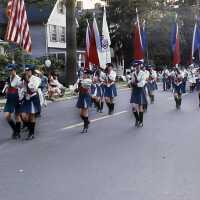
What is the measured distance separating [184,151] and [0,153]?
11.1ft

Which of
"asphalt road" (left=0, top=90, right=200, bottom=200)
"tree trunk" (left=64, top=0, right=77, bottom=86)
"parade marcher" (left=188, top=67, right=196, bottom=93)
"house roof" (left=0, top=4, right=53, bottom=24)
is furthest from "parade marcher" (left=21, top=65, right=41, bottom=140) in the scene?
"house roof" (left=0, top=4, right=53, bottom=24)

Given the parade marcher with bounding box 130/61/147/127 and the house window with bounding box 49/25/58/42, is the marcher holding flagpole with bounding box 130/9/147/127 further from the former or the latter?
the house window with bounding box 49/25/58/42

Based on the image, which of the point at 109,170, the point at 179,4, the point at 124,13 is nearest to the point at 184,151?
the point at 109,170

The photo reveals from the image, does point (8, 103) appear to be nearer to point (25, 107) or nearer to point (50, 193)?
point (25, 107)

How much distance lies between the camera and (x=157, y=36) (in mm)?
61375

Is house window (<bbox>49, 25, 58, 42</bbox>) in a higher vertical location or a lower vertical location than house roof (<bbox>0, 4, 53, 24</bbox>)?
lower

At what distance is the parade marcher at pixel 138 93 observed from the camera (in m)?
14.7

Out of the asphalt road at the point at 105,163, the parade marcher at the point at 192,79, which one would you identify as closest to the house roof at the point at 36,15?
the parade marcher at the point at 192,79

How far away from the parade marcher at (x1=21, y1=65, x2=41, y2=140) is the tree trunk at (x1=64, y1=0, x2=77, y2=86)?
69.0ft

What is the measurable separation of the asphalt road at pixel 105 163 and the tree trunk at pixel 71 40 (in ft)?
61.2

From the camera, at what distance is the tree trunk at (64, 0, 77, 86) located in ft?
110

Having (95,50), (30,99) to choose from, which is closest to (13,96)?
(30,99)

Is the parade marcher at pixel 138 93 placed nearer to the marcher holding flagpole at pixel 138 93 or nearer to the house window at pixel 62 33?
the marcher holding flagpole at pixel 138 93

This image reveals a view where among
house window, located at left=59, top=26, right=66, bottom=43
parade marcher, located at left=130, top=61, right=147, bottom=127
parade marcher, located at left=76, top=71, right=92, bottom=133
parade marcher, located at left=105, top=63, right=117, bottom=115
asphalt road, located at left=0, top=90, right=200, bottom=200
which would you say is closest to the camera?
Result: asphalt road, located at left=0, top=90, right=200, bottom=200
